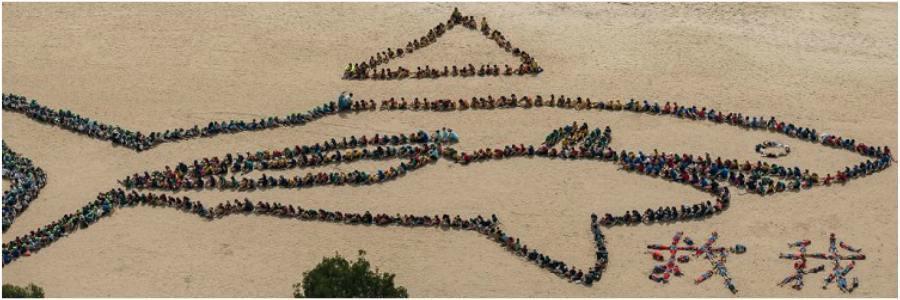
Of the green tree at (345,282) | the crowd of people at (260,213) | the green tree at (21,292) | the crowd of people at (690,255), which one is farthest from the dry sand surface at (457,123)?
the green tree at (345,282)

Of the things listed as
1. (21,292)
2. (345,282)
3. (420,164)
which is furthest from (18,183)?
(345,282)

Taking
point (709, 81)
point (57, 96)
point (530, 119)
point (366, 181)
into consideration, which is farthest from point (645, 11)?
point (57, 96)

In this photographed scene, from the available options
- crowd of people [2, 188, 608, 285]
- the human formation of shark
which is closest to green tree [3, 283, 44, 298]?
crowd of people [2, 188, 608, 285]

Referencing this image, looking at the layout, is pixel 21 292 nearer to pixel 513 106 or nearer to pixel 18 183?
pixel 18 183

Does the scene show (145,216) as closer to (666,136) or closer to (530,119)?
(530,119)

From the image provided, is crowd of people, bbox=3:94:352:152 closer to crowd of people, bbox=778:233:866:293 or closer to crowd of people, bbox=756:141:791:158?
crowd of people, bbox=756:141:791:158

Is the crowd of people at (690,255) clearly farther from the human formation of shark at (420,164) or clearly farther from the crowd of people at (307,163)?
the crowd of people at (307,163)

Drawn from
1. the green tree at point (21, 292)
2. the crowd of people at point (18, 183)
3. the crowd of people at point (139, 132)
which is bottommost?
the green tree at point (21, 292)
